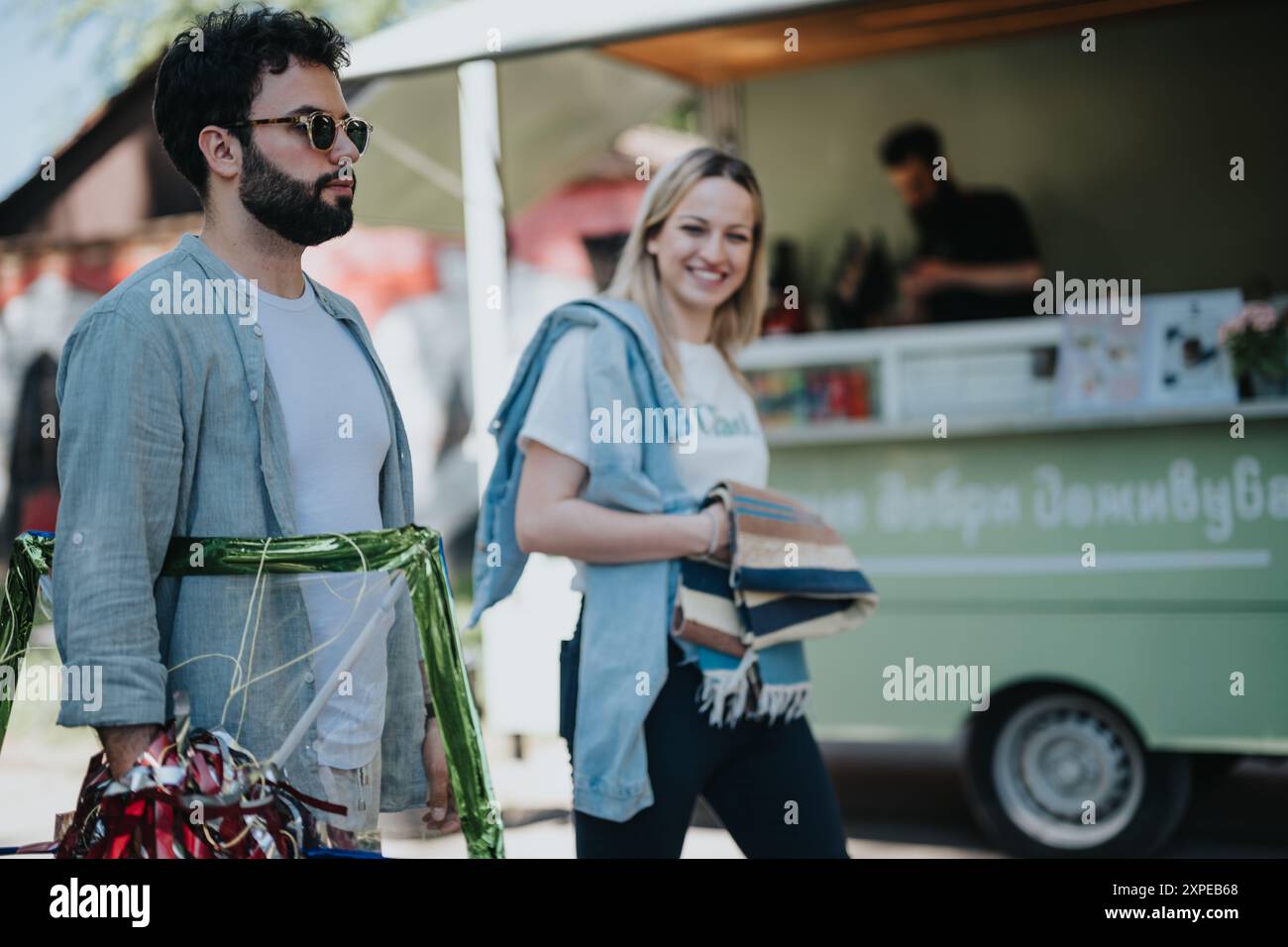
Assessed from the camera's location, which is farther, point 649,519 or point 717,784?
point 717,784

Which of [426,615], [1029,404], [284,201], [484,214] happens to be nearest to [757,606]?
[426,615]

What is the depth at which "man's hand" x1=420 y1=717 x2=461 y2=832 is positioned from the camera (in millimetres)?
2203

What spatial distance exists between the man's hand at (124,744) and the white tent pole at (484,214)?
2.63 metres

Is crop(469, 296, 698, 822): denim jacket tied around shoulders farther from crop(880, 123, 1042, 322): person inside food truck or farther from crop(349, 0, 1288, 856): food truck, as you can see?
crop(880, 123, 1042, 322): person inside food truck

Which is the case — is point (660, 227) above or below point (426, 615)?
above

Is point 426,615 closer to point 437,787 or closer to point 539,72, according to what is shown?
point 437,787

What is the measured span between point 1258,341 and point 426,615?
10.8 ft

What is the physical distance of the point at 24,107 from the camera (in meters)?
4.12

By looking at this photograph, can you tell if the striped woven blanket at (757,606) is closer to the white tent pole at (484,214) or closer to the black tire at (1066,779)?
the white tent pole at (484,214)

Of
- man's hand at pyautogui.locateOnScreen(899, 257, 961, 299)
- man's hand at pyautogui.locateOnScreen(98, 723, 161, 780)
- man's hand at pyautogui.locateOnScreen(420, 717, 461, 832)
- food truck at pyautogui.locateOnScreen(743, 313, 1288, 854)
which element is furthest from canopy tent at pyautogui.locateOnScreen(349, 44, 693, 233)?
man's hand at pyautogui.locateOnScreen(98, 723, 161, 780)

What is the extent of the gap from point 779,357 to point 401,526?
319cm

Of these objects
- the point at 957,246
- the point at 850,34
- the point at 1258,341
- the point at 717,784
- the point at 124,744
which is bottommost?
the point at 717,784

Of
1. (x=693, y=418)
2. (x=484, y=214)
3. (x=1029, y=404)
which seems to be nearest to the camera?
(x=693, y=418)

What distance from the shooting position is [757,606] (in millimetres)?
2555
